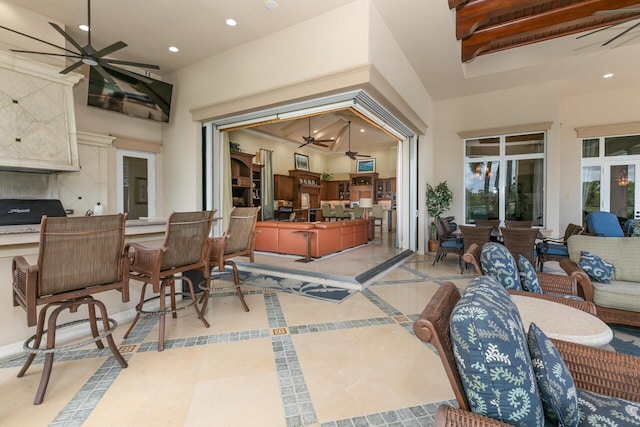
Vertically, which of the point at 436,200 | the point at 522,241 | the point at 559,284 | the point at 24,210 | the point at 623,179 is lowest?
the point at 559,284

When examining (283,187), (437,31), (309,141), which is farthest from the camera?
(283,187)

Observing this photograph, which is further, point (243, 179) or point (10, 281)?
point (243, 179)

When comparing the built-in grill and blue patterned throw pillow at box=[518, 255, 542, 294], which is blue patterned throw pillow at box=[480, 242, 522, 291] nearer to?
blue patterned throw pillow at box=[518, 255, 542, 294]

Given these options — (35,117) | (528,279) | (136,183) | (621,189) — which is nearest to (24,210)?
(35,117)

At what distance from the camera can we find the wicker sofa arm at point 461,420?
840mm

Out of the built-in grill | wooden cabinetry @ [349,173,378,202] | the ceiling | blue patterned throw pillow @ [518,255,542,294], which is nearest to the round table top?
blue patterned throw pillow @ [518,255,542,294]

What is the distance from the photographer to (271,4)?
356cm

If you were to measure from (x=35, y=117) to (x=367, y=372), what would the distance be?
5.15 m

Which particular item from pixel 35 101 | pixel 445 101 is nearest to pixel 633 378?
pixel 35 101

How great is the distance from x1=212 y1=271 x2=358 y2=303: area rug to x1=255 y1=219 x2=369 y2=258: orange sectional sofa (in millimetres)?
1224

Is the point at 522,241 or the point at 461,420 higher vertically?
the point at 522,241

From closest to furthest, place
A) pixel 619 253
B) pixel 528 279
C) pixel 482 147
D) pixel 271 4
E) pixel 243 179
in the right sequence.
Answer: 1. pixel 528 279
2. pixel 619 253
3. pixel 271 4
4. pixel 482 147
5. pixel 243 179

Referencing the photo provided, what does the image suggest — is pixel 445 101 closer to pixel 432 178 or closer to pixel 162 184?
pixel 432 178

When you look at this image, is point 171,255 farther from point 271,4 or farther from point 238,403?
point 271,4
